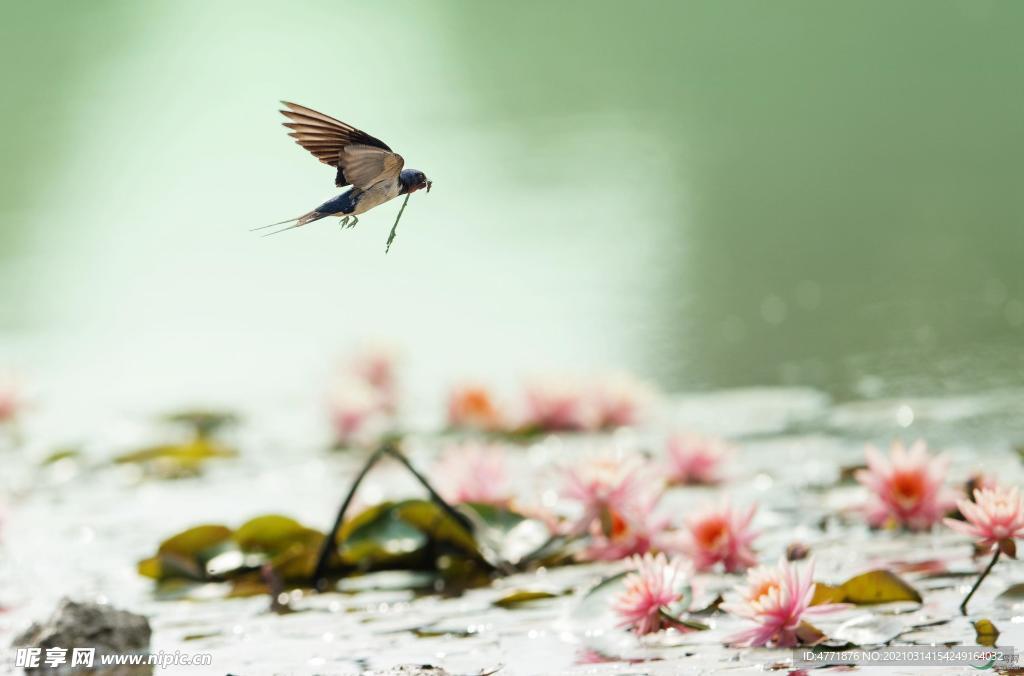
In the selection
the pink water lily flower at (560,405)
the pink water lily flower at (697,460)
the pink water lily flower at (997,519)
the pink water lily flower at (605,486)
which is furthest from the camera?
the pink water lily flower at (560,405)

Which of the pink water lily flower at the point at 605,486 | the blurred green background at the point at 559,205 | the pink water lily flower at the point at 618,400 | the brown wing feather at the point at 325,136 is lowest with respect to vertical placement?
the pink water lily flower at the point at 605,486

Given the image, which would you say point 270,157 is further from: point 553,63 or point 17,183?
point 553,63

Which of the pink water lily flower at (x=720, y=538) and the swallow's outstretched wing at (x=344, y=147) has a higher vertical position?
the swallow's outstretched wing at (x=344, y=147)

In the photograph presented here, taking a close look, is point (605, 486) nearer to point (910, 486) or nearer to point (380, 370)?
point (910, 486)

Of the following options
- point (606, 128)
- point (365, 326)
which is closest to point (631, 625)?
point (365, 326)

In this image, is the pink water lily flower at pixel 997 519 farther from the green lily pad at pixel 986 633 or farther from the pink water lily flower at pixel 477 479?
the pink water lily flower at pixel 477 479

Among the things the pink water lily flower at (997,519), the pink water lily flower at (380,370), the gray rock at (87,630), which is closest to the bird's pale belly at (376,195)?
the pink water lily flower at (997,519)

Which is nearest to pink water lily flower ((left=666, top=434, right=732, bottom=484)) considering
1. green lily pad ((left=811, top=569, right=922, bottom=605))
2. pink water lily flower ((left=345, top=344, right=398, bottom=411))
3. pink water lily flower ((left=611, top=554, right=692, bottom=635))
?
green lily pad ((left=811, top=569, right=922, bottom=605))
